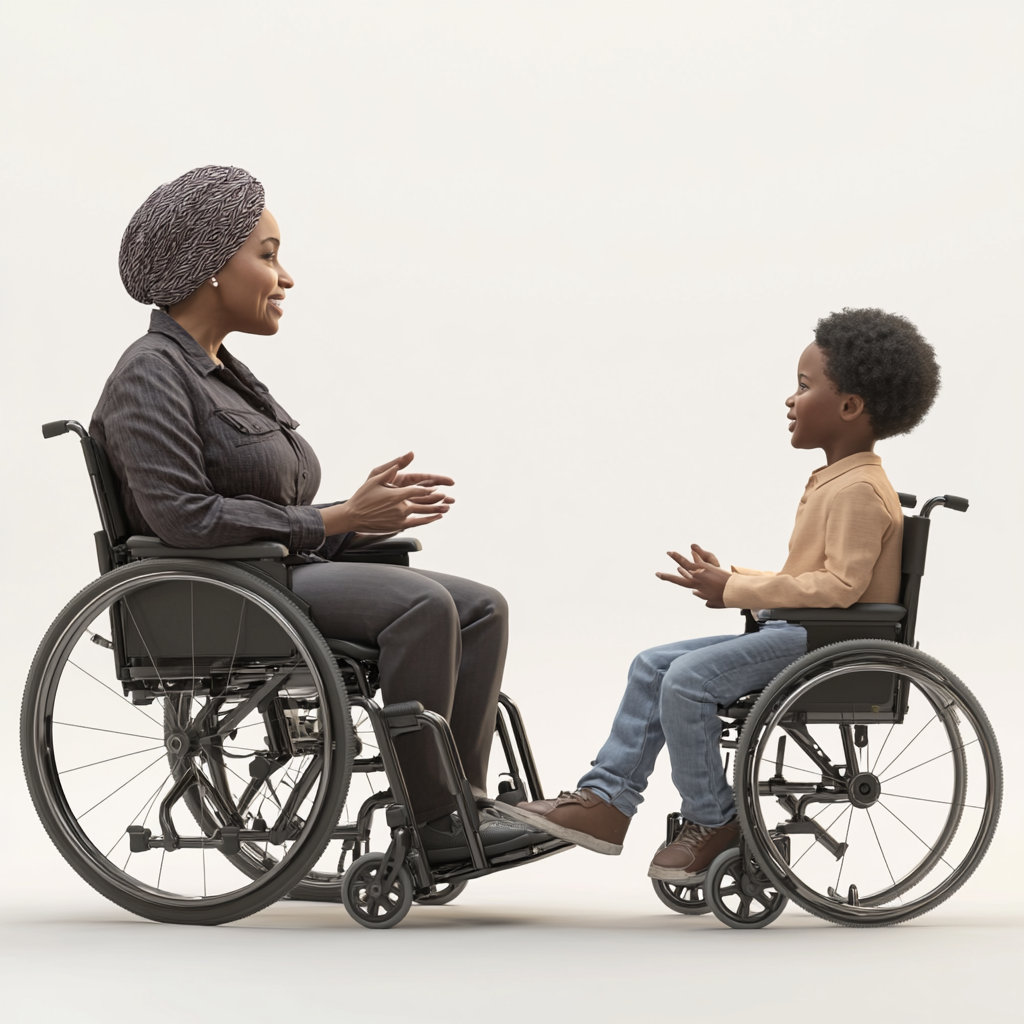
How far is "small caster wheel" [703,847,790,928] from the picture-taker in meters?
3.29

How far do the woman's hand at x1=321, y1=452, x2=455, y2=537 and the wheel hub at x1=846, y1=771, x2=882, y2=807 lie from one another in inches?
37.9

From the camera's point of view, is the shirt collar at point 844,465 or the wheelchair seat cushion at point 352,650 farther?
the shirt collar at point 844,465

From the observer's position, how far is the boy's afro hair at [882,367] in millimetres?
3479

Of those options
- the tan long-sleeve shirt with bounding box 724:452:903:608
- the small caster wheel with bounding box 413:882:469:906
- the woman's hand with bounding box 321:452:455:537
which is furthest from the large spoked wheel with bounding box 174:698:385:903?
the tan long-sleeve shirt with bounding box 724:452:903:608

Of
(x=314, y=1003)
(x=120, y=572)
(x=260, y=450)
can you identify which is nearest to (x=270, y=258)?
(x=260, y=450)

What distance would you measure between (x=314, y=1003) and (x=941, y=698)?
1430 millimetres

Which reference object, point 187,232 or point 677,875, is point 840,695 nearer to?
point 677,875

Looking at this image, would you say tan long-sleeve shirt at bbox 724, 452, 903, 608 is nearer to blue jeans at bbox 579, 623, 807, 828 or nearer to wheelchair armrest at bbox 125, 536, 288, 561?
blue jeans at bbox 579, 623, 807, 828

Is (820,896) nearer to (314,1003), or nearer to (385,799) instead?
(385,799)

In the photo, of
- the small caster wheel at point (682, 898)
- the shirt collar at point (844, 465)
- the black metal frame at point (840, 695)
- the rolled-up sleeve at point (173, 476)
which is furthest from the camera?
the small caster wheel at point (682, 898)

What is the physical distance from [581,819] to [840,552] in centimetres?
73

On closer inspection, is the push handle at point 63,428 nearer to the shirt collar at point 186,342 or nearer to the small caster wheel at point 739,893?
the shirt collar at point 186,342

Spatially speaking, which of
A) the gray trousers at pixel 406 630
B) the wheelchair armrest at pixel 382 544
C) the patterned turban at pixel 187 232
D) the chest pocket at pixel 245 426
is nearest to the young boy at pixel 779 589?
the gray trousers at pixel 406 630

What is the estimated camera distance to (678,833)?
3.38m
